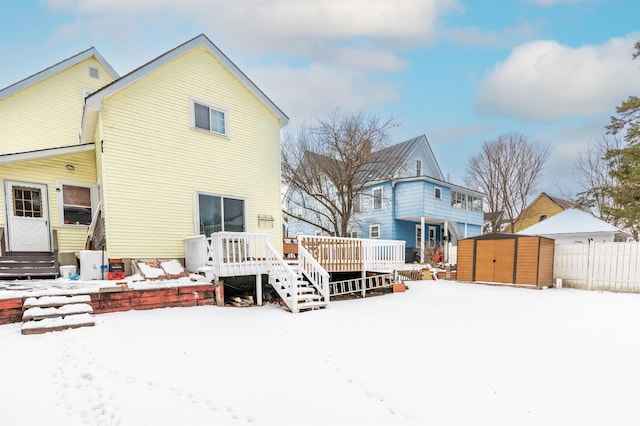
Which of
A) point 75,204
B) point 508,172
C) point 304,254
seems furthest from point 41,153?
point 508,172

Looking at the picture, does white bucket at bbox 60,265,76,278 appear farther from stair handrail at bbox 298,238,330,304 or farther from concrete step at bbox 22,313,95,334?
stair handrail at bbox 298,238,330,304

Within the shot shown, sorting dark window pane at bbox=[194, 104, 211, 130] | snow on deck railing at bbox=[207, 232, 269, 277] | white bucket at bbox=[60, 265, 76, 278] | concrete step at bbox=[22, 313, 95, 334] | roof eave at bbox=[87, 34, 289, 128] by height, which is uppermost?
roof eave at bbox=[87, 34, 289, 128]

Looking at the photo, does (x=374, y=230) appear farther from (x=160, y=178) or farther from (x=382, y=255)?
(x=160, y=178)

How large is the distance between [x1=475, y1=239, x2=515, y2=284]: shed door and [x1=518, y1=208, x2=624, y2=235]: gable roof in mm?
5824

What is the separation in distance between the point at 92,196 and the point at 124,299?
16.4ft

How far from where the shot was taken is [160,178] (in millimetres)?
7500

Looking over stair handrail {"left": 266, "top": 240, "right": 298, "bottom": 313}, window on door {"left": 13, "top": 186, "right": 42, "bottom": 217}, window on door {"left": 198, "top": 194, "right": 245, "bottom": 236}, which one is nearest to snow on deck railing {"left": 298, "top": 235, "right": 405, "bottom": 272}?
stair handrail {"left": 266, "top": 240, "right": 298, "bottom": 313}

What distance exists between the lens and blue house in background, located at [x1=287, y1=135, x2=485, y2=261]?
57.9 feet

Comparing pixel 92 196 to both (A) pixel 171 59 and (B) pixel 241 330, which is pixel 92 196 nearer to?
(A) pixel 171 59

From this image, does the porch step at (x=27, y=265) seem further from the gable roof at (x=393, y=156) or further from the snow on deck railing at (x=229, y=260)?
the gable roof at (x=393, y=156)

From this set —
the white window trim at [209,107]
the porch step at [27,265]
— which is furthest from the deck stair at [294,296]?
the porch step at [27,265]

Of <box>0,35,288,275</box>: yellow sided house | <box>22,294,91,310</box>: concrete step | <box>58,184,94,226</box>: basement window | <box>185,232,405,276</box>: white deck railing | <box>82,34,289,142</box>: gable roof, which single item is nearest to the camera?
<box>22,294,91,310</box>: concrete step

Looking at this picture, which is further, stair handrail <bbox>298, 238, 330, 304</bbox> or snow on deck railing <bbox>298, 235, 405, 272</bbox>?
snow on deck railing <bbox>298, 235, 405, 272</bbox>

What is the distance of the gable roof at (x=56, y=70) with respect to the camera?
894 centimetres
